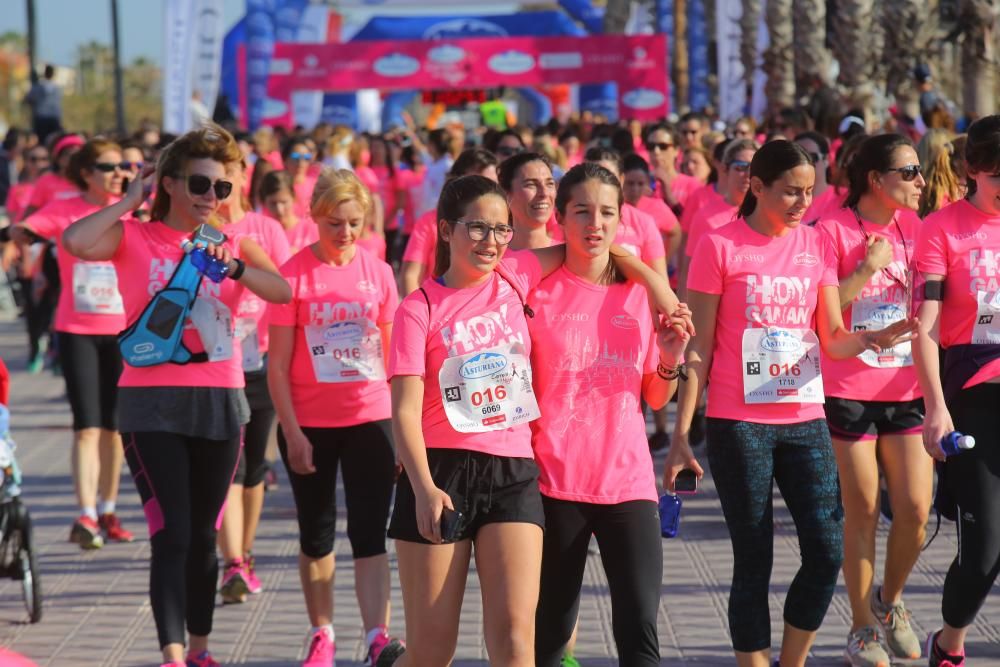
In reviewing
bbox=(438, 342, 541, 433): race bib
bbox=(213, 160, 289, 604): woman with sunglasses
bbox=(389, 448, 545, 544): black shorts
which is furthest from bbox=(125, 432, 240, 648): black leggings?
bbox=(438, 342, 541, 433): race bib

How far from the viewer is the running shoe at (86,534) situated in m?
8.55

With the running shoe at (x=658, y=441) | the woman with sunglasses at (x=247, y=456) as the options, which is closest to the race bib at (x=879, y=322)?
the woman with sunglasses at (x=247, y=456)

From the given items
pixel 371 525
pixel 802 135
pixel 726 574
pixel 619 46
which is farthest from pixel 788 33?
pixel 371 525

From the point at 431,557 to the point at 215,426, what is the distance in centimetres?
148

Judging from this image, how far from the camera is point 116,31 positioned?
1540 inches

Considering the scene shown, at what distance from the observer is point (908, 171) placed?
5.97m

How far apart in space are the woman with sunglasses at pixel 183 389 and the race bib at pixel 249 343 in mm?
1585

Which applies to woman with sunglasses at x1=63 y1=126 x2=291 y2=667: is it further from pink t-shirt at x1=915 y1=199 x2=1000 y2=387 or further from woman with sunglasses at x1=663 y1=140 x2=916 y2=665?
pink t-shirt at x1=915 y1=199 x2=1000 y2=387

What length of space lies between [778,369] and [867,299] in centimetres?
92

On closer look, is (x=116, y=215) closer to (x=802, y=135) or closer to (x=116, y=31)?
(x=802, y=135)

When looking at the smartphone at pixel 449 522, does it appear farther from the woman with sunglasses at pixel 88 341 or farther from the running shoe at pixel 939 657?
the woman with sunglasses at pixel 88 341

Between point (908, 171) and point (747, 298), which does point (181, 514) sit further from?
point (908, 171)

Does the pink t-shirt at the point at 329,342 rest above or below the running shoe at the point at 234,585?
above

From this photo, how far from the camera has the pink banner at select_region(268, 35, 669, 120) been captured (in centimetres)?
3366
